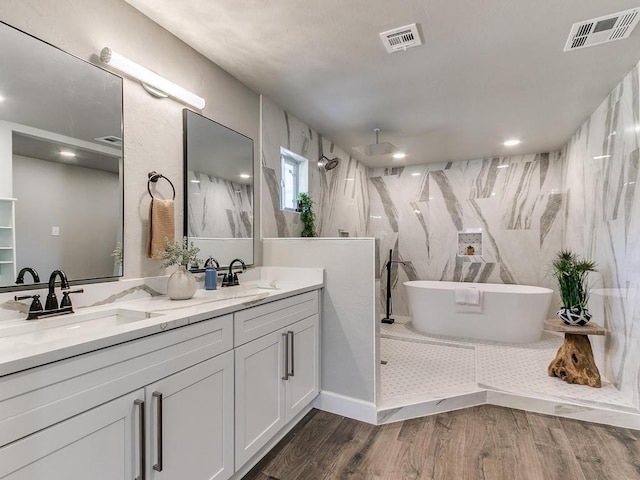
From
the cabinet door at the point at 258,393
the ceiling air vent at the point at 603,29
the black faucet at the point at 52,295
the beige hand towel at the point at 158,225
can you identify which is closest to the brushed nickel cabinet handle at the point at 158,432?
the cabinet door at the point at 258,393

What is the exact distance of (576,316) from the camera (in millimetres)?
2627

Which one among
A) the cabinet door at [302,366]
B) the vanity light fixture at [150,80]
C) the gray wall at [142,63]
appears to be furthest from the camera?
the cabinet door at [302,366]

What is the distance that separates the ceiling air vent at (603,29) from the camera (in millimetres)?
1785

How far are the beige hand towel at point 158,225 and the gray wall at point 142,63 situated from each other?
42 mm

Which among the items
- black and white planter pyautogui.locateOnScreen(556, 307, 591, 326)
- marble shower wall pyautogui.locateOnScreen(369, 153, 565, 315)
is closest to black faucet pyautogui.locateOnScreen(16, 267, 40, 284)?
black and white planter pyautogui.locateOnScreen(556, 307, 591, 326)

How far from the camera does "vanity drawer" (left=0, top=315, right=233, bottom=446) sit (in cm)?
83

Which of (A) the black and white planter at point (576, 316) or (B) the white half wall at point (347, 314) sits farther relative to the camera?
(A) the black and white planter at point (576, 316)

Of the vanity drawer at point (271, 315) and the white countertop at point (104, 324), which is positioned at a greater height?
the white countertop at point (104, 324)

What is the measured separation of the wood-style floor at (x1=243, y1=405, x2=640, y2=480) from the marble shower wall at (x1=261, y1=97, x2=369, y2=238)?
1575mm

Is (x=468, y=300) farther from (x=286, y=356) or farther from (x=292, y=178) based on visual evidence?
(x=286, y=356)

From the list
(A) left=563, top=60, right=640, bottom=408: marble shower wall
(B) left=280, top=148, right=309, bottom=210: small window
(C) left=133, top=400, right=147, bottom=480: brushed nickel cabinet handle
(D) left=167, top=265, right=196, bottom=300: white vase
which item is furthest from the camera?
(B) left=280, top=148, right=309, bottom=210: small window

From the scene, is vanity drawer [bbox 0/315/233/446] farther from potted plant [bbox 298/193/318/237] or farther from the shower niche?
the shower niche

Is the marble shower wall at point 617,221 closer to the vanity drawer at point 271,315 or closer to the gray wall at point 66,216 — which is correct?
the vanity drawer at point 271,315

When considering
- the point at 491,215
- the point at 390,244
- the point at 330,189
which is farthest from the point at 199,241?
the point at 491,215
